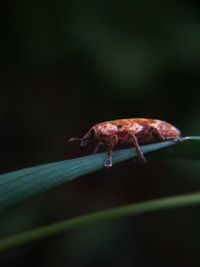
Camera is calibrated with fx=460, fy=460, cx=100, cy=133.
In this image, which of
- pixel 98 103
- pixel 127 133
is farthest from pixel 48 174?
pixel 98 103

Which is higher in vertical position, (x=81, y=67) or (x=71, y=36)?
(x=71, y=36)

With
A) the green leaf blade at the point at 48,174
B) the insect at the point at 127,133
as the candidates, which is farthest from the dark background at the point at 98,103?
the green leaf blade at the point at 48,174

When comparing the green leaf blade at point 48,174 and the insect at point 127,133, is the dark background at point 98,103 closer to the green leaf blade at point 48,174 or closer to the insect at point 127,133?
the insect at point 127,133

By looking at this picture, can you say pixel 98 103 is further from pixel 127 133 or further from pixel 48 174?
pixel 48 174

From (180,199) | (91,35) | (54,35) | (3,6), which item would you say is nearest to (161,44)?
(91,35)

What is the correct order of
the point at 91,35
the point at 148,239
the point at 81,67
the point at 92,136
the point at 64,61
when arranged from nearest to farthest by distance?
the point at 92,136
the point at 91,35
the point at 81,67
the point at 64,61
the point at 148,239

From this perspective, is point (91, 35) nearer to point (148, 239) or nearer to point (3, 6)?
point (3, 6)
